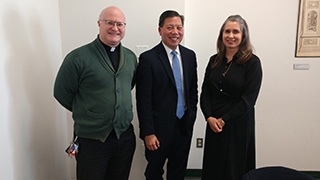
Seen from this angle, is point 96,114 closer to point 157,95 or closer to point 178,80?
point 157,95

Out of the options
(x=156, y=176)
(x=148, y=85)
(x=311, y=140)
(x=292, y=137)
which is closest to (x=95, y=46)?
(x=148, y=85)

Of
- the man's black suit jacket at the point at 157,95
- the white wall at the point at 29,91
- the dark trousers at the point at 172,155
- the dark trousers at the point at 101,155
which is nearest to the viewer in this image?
the white wall at the point at 29,91

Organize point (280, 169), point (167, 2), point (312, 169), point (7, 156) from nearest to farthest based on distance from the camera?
point (280, 169), point (7, 156), point (167, 2), point (312, 169)

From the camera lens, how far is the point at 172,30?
160 centimetres

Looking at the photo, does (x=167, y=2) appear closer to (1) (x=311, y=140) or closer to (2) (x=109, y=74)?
(2) (x=109, y=74)

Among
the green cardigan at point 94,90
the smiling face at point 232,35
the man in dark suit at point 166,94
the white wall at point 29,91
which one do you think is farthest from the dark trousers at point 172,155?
the white wall at point 29,91

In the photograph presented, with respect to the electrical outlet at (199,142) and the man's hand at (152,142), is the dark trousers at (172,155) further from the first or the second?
the electrical outlet at (199,142)

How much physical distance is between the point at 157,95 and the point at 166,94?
0.07m

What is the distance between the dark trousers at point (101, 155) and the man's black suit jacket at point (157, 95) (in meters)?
0.17

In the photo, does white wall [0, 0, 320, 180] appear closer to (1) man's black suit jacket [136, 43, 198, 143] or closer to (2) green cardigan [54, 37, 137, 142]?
(2) green cardigan [54, 37, 137, 142]

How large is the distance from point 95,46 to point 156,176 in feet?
3.64

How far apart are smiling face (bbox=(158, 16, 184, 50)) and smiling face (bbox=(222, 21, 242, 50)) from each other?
32 cm

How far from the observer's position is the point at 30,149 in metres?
1.63

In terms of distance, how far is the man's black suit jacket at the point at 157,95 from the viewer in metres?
1.61
